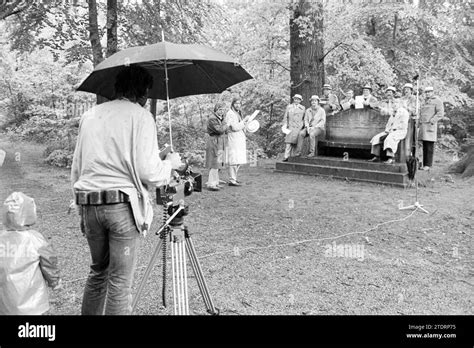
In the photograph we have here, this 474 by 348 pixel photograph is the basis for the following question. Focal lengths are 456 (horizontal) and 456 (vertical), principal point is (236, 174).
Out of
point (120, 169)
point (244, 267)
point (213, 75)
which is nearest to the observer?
point (120, 169)


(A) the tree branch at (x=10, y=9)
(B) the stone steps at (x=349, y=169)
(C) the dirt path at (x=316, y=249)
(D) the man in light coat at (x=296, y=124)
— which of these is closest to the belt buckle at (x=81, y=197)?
(C) the dirt path at (x=316, y=249)

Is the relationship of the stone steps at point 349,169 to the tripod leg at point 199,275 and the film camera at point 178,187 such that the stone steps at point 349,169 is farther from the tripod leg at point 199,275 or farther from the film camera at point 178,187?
the film camera at point 178,187

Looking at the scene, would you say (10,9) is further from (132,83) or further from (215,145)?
(132,83)

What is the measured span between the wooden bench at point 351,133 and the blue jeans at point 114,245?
910cm

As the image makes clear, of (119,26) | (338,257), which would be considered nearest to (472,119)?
(119,26)

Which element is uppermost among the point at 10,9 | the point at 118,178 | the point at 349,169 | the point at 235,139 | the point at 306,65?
the point at 10,9

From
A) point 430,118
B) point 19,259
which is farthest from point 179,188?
point 430,118

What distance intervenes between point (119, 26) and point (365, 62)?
7352 mm

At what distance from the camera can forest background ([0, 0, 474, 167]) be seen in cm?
991

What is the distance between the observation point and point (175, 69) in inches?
160

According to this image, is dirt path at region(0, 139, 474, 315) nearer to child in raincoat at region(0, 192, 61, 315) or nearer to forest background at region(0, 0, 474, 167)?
child in raincoat at region(0, 192, 61, 315)

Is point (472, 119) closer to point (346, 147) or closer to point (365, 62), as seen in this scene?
point (365, 62)

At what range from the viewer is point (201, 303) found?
4.12 m

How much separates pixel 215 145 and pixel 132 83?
6693 mm
